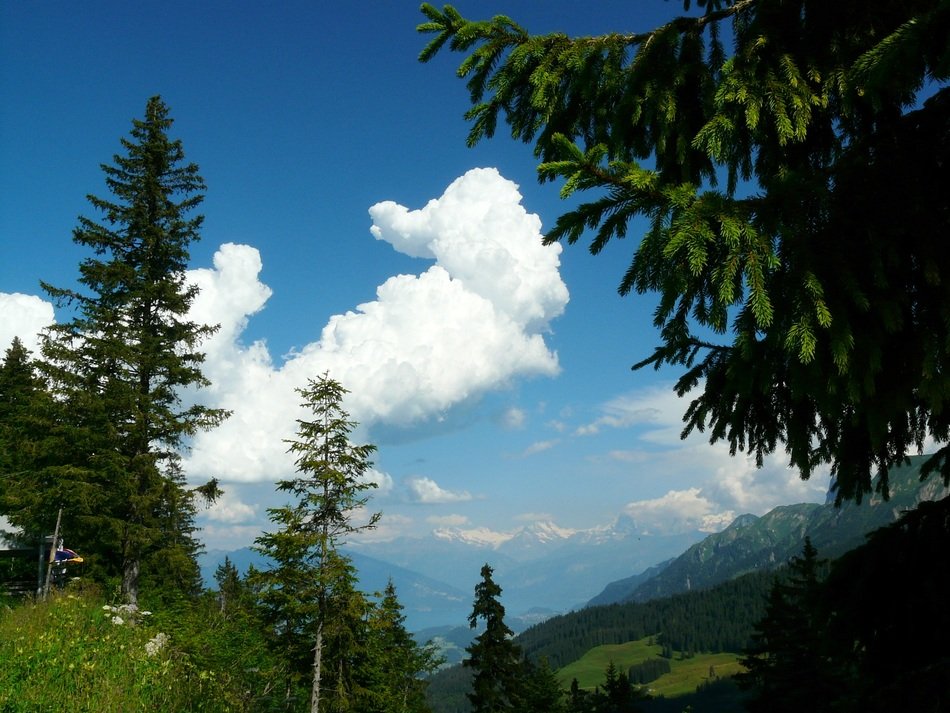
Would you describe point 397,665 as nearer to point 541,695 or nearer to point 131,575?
point 541,695

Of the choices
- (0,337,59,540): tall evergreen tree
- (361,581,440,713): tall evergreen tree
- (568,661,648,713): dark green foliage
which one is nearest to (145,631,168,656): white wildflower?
(0,337,59,540): tall evergreen tree

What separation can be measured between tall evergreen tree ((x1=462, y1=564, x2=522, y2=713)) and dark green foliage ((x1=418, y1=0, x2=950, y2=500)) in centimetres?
3174

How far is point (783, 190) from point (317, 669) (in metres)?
21.0

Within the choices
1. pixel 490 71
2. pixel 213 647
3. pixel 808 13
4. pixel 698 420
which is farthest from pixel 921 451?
pixel 213 647

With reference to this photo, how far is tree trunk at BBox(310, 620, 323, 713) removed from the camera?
1900 centimetres

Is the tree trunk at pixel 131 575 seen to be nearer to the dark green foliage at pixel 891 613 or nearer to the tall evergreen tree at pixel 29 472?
the tall evergreen tree at pixel 29 472

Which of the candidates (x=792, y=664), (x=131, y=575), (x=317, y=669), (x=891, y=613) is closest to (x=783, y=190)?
(x=891, y=613)

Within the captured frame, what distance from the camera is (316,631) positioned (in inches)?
787

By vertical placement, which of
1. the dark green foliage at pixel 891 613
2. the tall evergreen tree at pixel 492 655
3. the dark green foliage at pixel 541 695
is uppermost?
the dark green foliage at pixel 891 613

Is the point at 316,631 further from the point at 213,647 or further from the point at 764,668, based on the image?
the point at 764,668

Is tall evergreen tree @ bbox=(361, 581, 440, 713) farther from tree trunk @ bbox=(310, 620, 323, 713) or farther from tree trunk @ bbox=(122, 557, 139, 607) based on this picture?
tree trunk @ bbox=(122, 557, 139, 607)

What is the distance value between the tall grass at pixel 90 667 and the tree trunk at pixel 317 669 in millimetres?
6711

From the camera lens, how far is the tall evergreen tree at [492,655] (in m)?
34.2

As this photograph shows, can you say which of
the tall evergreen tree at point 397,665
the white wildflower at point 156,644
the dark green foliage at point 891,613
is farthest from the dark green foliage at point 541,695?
the dark green foliage at point 891,613
